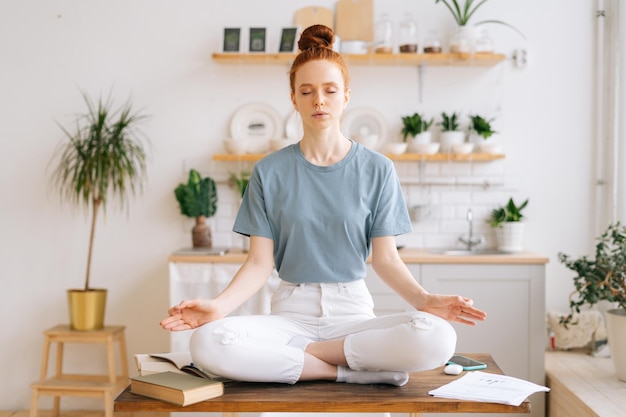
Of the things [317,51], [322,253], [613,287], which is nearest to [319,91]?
[317,51]

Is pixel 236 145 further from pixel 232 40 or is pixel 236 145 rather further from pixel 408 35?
pixel 408 35

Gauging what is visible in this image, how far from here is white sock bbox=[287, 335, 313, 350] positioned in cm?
218

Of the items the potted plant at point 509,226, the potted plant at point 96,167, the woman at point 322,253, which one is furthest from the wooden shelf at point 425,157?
the woman at point 322,253

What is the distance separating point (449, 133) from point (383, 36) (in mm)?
622

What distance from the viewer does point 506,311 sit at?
151 inches

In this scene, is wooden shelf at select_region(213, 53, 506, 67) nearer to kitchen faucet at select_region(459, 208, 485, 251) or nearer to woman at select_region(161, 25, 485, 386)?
kitchen faucet at select_region(459, 208, 485, 251)

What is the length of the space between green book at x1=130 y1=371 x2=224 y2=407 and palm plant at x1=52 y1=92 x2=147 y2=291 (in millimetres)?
2136

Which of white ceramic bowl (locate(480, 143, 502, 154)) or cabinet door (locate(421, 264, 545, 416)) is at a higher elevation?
white ceramic bowl (locate(480, 143, 502, 154))

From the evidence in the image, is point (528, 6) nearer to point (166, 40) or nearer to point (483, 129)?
point (483, 129)

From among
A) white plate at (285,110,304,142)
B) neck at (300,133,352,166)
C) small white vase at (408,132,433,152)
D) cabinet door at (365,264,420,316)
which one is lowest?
cabinet door at (365,264,420,316)

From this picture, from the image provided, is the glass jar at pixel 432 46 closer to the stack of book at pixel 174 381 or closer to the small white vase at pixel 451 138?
the small white vase at pixel 451 138

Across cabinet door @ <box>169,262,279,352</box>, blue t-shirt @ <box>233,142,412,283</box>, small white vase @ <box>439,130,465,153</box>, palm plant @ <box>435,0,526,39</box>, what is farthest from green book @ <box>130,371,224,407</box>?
palm plant @ <box>435,0,526,39</box>

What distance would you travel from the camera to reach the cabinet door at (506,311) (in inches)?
151

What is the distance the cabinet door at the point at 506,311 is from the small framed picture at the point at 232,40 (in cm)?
159
